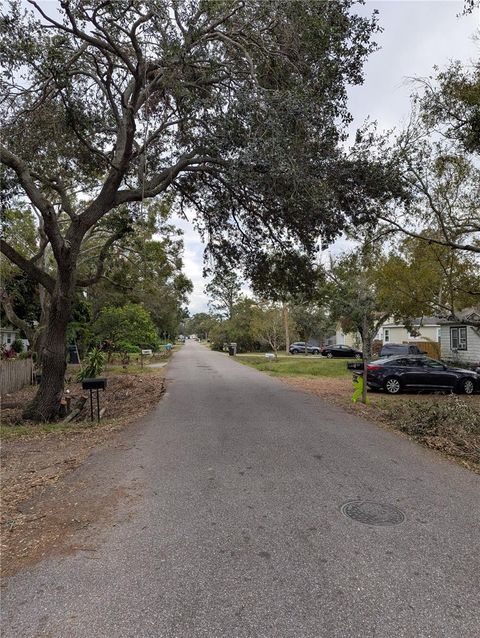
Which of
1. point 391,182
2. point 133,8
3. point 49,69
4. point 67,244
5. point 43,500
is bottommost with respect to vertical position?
point 43,500

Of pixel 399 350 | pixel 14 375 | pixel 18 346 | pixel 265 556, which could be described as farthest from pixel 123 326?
pixel 265 556

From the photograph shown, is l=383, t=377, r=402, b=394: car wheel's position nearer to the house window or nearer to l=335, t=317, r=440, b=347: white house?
the house window

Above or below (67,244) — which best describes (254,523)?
below

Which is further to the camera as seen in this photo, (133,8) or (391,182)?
(391,182)

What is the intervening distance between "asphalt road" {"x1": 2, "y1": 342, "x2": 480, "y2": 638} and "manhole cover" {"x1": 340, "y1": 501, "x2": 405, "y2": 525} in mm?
95

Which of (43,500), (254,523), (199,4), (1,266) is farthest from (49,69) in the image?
(1,266)

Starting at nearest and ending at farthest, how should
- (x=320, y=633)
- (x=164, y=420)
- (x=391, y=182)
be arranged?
(x=320, y=633) → (x=164, y=420) → (x=391, y=182)

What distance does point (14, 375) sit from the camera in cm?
1565

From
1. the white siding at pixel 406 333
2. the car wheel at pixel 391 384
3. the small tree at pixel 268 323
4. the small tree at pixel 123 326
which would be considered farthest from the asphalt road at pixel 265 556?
the small tree at pixel 268 323

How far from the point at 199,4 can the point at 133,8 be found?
4.24ft

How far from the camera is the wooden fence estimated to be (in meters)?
14.6

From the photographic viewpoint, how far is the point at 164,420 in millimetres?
9523

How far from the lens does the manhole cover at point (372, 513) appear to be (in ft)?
13.5

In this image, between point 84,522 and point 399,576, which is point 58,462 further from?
point 399,576
